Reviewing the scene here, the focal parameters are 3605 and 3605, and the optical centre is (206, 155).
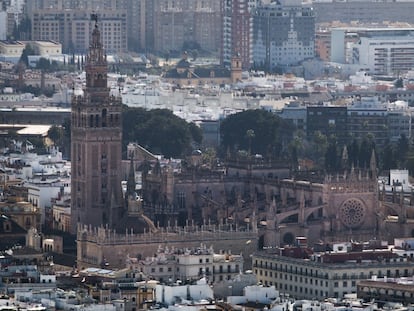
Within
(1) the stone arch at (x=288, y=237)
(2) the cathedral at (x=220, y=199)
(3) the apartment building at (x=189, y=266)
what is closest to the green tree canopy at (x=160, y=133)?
(2) the cathedral at (x=220, y=199)

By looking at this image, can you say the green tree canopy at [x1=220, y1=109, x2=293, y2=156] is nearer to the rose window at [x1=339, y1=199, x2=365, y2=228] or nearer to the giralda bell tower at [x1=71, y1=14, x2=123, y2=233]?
the giralda bell tower at [x1=71, y1=14, x2=123, y2=233]

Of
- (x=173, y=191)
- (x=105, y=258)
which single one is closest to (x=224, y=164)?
(x=173, y=191)

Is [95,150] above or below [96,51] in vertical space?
below

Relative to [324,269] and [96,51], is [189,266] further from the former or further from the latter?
[96,51]

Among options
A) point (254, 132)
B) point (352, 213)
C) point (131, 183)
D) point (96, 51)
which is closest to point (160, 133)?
point (254, 132)

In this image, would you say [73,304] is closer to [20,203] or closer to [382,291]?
[382,291]

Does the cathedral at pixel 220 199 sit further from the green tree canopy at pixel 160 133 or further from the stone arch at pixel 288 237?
the green tree canopy at pixel 160 133

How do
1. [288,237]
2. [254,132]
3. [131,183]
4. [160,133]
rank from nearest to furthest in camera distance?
[288,237]
[131,183]
[160,133]
[254,132]
